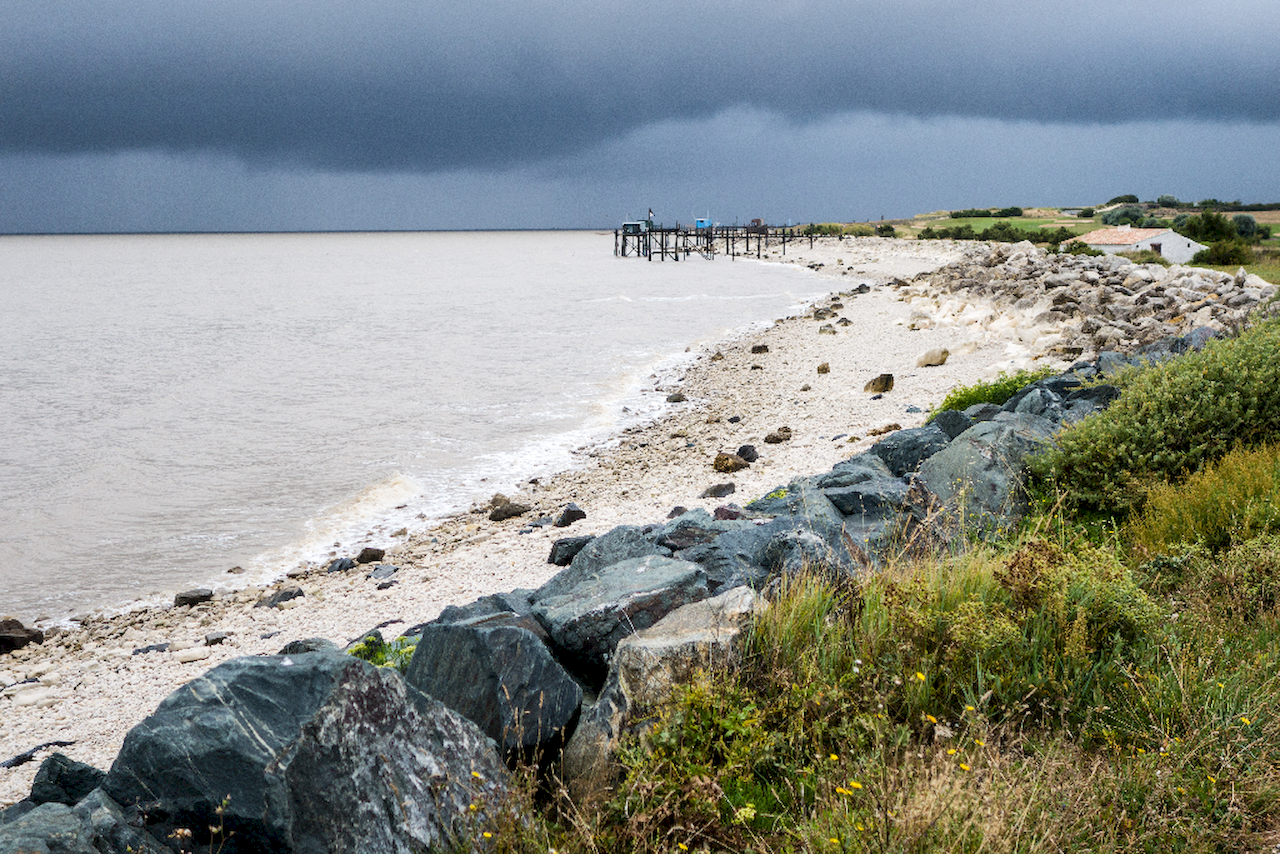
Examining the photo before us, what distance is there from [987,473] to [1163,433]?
1.74 m

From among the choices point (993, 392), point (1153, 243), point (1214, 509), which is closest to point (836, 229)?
point (1153, 243)

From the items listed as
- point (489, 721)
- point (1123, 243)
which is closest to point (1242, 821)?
point (489, 721)

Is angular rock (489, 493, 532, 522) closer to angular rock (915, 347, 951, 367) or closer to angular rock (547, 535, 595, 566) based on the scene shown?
angular rock (547, 535, 595, 566)

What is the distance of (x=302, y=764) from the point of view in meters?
3.55

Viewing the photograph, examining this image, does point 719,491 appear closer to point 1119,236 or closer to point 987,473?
point 987,473

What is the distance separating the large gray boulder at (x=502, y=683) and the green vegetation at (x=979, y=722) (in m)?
0.29

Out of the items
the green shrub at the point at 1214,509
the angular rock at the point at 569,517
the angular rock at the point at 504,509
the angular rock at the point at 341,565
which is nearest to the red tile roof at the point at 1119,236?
the angular rock at the point at 504,509

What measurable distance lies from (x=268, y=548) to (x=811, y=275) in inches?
2453

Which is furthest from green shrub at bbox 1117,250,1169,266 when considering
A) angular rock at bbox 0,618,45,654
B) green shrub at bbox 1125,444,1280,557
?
angular rock at bbox 0,618,45,654

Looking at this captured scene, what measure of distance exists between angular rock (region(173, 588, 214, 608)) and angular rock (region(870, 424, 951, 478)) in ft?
29.6

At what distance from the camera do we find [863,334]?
28719 mm

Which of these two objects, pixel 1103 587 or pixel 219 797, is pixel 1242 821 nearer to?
pixel 1103 587

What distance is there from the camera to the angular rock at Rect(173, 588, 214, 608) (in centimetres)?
1083

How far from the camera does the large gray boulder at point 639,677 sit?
401 cm
